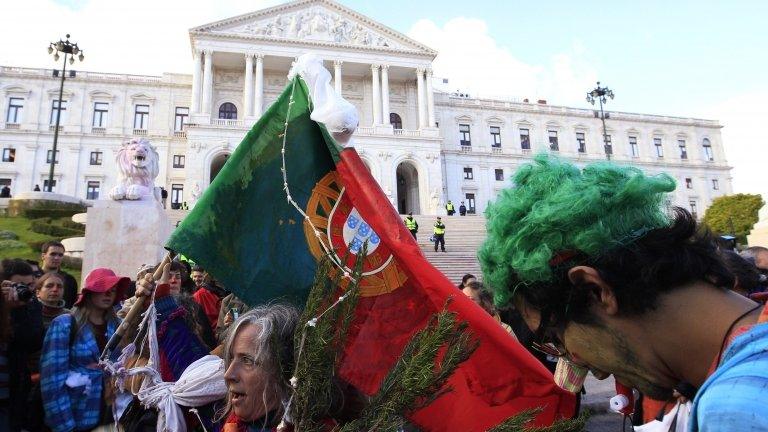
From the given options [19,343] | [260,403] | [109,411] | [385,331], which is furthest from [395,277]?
[19,343]

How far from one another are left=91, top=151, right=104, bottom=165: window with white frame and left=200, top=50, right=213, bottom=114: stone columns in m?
9.39

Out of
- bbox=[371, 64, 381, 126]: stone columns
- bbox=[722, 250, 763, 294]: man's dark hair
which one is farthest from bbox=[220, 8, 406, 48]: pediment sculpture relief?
bbox=[722, 250, 763, 294]: man's dark hair

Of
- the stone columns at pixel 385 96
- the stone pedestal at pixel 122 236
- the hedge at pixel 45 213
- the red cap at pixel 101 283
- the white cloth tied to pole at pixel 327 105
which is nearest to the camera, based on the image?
the white cloth tied to pole at pixel 327 105

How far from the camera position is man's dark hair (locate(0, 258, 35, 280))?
13.8ft

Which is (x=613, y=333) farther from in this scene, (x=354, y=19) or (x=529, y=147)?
(x=529, y=147)

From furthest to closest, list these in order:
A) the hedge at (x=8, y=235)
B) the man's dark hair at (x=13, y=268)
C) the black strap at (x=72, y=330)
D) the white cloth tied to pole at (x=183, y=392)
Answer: the hedge at (x=8, y=235) → the man's dark hair at (x=13, y=268) → the black strap at (x=72, y=330) → the white cloth tied to pole at (x=183, y=392)

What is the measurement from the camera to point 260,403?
2066mm

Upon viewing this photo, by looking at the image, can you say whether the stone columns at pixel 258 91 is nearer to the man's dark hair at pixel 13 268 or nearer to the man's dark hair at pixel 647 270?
the man's dark hair at pixel 13 268

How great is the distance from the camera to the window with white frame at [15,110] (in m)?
38.4

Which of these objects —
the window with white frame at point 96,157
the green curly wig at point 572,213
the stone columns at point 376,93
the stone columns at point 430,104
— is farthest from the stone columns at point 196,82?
the green curly wig at point 572,213

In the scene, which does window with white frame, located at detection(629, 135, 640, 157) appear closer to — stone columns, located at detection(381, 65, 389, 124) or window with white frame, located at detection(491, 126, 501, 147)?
window with white frame, located at detection(491, 126, 501, 147)

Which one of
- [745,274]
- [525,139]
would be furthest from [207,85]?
[745,274]

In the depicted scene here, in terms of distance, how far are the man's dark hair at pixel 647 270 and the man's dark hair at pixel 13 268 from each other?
4.60m

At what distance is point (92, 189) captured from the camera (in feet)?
124
